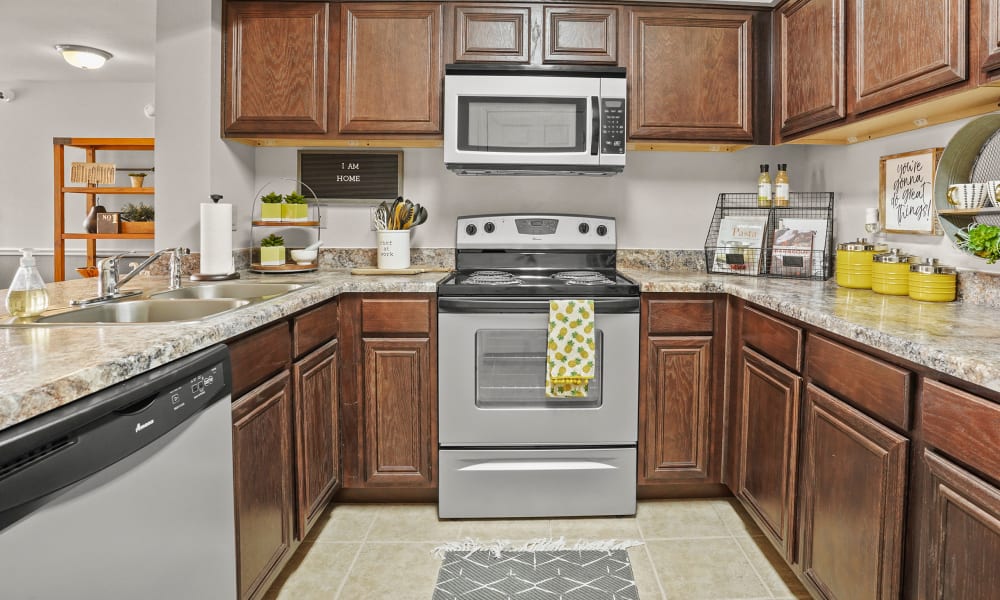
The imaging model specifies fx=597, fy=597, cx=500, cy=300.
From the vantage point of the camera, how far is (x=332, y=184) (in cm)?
292

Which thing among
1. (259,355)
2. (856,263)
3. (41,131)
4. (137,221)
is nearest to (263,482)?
(259,355)

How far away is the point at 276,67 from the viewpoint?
2549 millimetres

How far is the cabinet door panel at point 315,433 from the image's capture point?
190 cm

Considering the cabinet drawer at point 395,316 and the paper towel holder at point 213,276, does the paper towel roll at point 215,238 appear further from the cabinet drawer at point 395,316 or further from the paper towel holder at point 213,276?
the cabinet drawer at point 395,316

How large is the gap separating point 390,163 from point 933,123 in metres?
2.18

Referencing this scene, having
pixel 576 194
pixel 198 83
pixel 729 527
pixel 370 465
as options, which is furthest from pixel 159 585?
pixel 576 194

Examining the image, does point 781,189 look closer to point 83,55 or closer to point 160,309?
point 160,309

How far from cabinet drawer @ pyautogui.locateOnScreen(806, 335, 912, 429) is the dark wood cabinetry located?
4.29ft

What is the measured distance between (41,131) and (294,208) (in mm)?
4473

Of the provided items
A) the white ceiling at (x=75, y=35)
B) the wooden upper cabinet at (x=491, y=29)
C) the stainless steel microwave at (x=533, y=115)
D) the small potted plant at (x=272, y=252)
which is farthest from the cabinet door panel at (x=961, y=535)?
the white ceiling at (x=75, y=35)

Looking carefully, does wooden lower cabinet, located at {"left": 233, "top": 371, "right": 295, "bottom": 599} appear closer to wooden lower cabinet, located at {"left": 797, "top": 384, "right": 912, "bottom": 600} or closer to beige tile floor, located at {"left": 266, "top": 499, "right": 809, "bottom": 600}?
beige tile floor, located at {"left": 266, "top": 499, "right": 809, "bottom": 600}

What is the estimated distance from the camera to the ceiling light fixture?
4.12m

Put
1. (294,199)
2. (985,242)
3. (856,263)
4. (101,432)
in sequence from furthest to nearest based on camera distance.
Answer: (294,199) → (856,263) → (985,242) → (101,432)

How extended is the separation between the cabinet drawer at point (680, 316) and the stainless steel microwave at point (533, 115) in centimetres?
65
